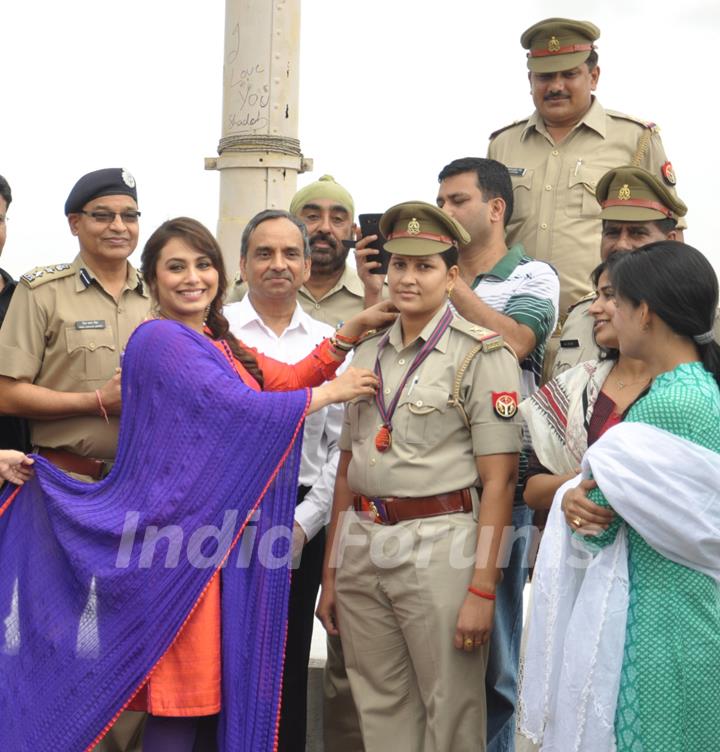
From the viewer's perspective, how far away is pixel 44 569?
12.3ft

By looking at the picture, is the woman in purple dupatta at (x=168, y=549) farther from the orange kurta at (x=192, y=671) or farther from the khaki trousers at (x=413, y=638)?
the khaki trousers at (x=413, y=638)

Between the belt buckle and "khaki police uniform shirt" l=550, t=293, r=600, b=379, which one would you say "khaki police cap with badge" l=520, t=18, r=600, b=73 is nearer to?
"khaki police uniform shirt" l=550, t=293, r=600, b=379

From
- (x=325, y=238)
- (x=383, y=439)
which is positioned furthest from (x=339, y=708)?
(x=325, y=238)

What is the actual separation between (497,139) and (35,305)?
224cm

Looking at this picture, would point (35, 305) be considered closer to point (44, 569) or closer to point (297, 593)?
point (44, 569)

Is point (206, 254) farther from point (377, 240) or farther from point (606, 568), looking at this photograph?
point (606, 568)

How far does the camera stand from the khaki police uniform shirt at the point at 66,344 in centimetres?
411

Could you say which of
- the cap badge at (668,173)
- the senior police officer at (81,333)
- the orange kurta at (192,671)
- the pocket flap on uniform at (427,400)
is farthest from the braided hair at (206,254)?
the cap badge at (668,173)

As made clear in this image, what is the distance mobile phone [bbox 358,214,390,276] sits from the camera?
4.43 meters

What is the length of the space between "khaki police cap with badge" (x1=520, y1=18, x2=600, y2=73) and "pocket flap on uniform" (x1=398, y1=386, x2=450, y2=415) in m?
1.78

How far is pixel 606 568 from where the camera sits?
10.2ft

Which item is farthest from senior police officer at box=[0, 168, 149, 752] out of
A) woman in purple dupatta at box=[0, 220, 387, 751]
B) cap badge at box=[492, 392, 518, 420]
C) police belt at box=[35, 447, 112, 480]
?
cap badge at box=[492, 392, 518, 420]

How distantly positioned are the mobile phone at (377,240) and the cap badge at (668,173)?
4.18 feet

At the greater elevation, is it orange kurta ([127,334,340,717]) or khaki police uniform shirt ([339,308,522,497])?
khaki police uniform shirt ([339,308,522,497])
